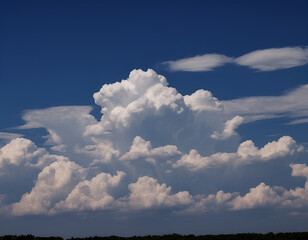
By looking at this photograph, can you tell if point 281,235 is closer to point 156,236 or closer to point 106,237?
point 156,236

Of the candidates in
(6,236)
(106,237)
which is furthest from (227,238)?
(6,236)

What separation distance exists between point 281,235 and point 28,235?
3288 cm

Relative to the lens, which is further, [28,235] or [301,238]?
[28,235]

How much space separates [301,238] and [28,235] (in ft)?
116

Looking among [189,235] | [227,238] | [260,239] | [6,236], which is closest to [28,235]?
[6,236]

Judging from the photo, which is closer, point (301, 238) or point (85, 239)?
point (301, 238)

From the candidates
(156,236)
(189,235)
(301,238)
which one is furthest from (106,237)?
(301,238)

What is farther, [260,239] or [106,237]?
[106,237]

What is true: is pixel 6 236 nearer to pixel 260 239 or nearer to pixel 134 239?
pixel 134 239

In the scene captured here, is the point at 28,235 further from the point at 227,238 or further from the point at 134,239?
the point at 227,238

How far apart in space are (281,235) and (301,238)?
2.41 m

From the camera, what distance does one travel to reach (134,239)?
59969mm

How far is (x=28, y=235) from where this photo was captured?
60500 millimetres

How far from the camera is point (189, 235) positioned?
196 ft
